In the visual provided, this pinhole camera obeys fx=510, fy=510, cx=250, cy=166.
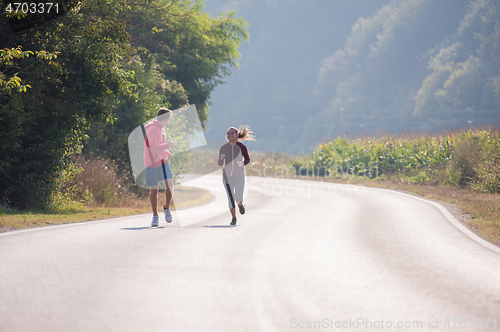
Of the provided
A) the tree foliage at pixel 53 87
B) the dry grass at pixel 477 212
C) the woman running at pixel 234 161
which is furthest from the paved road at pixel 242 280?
the tree foliage at pixel 53 87

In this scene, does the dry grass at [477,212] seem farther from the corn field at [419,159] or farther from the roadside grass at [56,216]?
the roadside grass at [56,216]

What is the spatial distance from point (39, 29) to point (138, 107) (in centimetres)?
846

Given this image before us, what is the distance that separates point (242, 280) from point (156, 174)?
494cm

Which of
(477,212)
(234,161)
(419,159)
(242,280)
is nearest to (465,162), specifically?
(419,159)

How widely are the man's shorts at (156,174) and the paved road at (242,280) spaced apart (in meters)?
0.91

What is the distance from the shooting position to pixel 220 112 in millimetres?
111625

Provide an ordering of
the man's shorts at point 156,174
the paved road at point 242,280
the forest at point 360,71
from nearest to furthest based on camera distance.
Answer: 1. the paved road at point 242,280
2. the man's shorts at point 156,174
3. the forest at point 360,71

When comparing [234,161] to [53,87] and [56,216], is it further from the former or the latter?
[53,87]

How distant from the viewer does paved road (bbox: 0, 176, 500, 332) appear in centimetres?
416

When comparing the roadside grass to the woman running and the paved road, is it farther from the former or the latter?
the woman running

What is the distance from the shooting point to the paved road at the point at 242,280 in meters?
4.16

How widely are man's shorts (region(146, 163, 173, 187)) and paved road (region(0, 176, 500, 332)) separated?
0.91 metres

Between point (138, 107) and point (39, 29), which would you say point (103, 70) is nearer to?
point (39, 29)

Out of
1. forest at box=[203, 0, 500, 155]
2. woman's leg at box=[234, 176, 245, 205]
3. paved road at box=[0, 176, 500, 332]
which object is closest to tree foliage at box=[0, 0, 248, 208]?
paved road at box=[0, 176, 500, 332]
